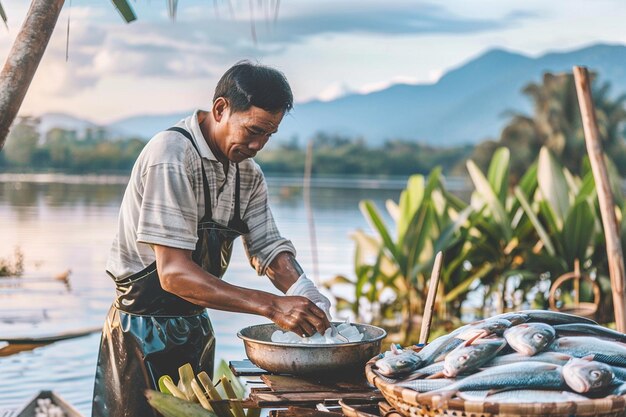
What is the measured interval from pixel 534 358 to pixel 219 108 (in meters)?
1.16

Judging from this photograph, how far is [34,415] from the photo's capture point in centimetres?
507

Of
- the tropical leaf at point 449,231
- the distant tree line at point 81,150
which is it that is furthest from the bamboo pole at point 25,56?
the distant tree line at point 81,150

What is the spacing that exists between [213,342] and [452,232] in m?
4.56

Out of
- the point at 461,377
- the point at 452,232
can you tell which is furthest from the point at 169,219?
the point at 452,232

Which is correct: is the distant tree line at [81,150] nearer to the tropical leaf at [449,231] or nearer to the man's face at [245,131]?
the tropical leaf at [449,231]

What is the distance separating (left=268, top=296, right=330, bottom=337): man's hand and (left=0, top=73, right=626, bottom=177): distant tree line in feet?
114

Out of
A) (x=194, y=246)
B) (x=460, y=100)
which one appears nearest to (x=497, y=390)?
(x=194, y=246)

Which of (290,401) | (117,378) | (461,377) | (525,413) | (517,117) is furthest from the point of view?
(517,117)

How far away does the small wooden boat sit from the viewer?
4.96 meters

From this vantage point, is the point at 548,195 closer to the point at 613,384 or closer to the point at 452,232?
the point at 452,232

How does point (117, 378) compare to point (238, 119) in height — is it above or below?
below

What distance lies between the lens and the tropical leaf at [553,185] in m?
7.30

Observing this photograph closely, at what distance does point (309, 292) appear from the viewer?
2.68 meters

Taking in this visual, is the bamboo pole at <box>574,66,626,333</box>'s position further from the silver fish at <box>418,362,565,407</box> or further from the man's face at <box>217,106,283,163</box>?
the silver fish at <box>418,362,565,407</box>
